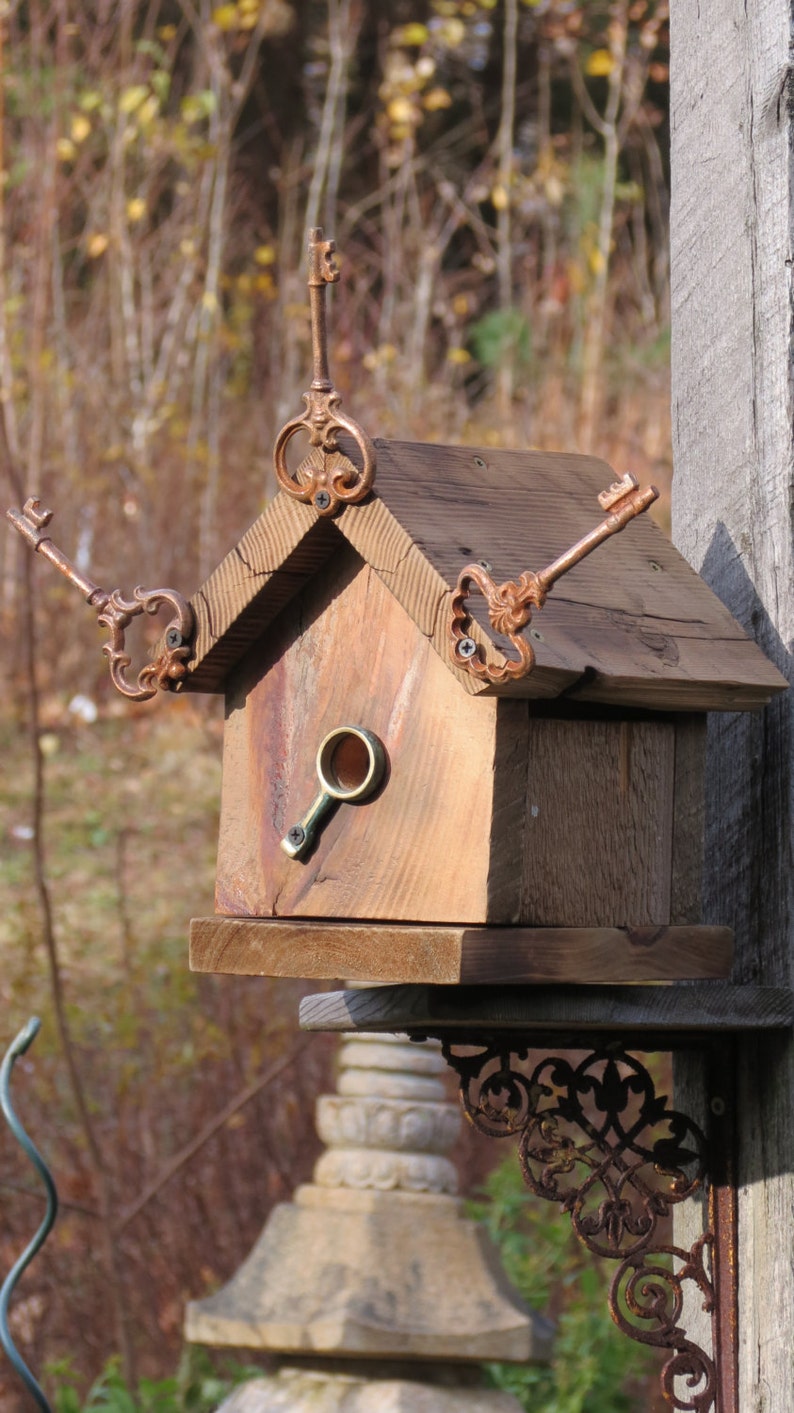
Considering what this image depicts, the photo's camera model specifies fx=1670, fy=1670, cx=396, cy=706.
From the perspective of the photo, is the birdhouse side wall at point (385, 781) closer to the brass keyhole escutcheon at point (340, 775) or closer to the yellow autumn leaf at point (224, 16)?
the brass keyhole escutcheon at point (340, 775)

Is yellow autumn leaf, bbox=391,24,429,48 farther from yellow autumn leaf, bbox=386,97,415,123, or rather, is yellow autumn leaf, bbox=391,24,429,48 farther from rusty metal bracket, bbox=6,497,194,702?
rusty metal bracket, bbox=6,497,194,702

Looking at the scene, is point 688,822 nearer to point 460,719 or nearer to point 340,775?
point 460,719

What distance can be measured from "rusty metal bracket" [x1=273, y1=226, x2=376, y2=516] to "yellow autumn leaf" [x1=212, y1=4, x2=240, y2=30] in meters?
7.28

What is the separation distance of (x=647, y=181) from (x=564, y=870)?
33.6ft

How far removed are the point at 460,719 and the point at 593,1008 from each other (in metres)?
0.33

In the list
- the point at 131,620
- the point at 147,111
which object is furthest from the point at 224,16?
the point at 131,620

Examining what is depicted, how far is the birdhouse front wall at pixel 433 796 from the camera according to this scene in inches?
67.0

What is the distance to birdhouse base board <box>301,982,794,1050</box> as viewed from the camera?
5.64 feet

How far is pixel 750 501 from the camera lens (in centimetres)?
195

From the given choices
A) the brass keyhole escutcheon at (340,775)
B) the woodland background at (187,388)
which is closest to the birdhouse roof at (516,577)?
the brass keyhole escutcheon at (340,775)

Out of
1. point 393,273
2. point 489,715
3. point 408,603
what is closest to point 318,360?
point 408,603

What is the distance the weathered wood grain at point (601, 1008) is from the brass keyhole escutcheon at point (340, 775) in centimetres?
21

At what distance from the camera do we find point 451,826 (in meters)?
1.73

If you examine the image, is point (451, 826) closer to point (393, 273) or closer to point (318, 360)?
point (318, 360)
